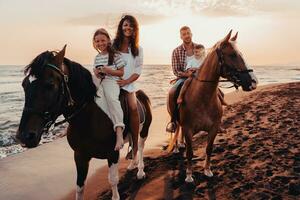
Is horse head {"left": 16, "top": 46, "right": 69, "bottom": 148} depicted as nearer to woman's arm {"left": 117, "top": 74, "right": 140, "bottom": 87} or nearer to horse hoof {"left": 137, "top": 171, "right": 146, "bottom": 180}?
woman's arm {"left": 117, "top": 74, "right": 140, "bottom": 87}

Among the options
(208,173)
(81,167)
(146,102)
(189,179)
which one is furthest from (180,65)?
(81,167)

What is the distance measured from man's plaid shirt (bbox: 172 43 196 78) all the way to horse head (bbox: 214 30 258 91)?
1.66m

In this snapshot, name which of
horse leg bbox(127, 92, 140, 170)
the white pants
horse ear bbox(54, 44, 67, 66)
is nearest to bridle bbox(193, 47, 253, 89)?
horse leg bbox(127, 92, 140, 170)

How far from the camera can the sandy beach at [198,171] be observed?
5422mm

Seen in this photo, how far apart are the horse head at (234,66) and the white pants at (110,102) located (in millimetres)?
2001

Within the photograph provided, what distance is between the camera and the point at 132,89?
204 inches

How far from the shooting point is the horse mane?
3.51 metres

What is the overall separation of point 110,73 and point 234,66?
6.98 ft

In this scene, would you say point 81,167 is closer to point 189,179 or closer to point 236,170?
point 189,179

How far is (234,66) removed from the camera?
548 centimetres

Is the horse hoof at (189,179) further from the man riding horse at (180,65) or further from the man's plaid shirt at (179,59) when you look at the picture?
the man's plaid shirt at (179,59)

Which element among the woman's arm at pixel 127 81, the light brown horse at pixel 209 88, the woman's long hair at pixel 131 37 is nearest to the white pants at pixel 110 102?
the woman's arm at pixel 127 81

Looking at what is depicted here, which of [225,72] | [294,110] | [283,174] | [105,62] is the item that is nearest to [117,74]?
[105,62]

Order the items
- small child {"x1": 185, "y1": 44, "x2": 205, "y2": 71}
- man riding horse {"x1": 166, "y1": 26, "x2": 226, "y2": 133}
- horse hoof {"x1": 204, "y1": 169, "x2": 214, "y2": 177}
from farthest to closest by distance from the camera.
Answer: man riding horse {"x1": 166, "y1": 26, "x2": 226, "y2": 133}
small child {"x1": 185, "y1": 44, "x2": 205, "y2": 71}
horse hoof {"x1": 204, "y1": 169, "x2": 214, "y2": 177}
